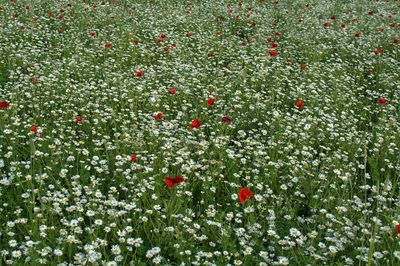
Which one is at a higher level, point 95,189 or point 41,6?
point 95,189

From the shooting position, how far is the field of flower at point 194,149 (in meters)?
2.94

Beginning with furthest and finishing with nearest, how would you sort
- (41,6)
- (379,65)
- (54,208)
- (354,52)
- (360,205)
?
(41,6), (354,52), (379,65), (360,205), (54,208)

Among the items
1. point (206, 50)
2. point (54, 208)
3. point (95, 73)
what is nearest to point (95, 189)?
point (54, 208)

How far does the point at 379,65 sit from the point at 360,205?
451 cm

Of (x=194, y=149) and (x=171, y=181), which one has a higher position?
(x=171, y=181)

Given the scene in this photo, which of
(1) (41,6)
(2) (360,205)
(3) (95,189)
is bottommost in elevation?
(1) (41,6)

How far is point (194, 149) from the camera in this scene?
4.23 m

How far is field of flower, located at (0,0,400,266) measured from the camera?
2936 mm

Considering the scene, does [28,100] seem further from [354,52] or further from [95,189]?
Result: [354,52]

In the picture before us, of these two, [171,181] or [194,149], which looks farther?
[194,149]

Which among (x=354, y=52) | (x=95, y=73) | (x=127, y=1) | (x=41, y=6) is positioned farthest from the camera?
(x=127, y=1)

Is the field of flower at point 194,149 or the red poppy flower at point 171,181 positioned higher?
the red poppy flower at point 171,181

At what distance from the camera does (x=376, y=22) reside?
410 inches

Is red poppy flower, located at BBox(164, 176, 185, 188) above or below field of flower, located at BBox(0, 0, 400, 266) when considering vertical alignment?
above
